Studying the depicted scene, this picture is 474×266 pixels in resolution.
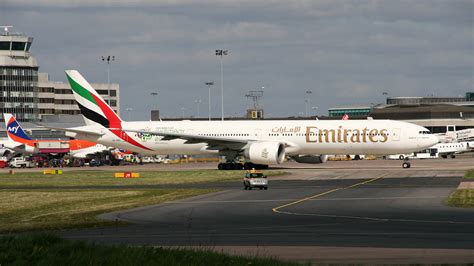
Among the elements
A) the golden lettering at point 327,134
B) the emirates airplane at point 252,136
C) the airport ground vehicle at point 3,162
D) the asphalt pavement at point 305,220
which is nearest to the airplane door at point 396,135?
the emirates airplane at point 252,136

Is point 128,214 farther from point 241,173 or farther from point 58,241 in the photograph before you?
point 241,173

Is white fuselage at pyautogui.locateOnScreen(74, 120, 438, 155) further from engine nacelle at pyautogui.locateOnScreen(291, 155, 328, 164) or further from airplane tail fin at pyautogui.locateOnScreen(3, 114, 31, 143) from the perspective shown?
airplane tail fin at pyautogui.locateOnScreen(3, 114, 31, 143)

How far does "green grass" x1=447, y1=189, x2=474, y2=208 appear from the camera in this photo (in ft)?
138

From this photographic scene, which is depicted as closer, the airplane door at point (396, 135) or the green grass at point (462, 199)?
the green grass at point (462, 199)

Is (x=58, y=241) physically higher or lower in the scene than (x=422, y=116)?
lower

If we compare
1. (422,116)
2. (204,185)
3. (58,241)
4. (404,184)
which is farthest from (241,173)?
(422,116)

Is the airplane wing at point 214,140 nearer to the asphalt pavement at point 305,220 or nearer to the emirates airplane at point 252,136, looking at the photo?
the emirates airplane at point 252,136

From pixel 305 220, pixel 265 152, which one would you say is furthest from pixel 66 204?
pixel 265 152

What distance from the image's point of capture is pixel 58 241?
22.0 meters

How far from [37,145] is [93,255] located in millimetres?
111725

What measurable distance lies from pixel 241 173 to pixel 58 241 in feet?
183

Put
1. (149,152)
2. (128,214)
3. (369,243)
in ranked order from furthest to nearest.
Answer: (149,152) < (128,214) < (369,243)

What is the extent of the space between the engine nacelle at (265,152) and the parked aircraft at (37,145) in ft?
154

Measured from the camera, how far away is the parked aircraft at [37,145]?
12650 centimetres
